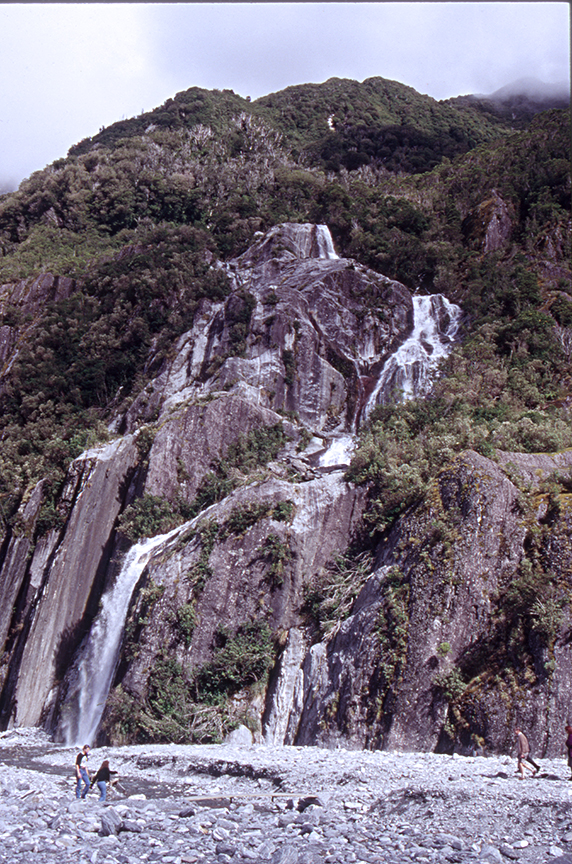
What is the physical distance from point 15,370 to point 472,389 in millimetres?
30813

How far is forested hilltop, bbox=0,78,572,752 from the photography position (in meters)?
18.7

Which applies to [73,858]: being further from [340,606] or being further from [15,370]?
[15,370]

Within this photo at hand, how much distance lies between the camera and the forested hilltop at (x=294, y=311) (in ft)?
61.2

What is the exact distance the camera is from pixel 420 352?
114 feet

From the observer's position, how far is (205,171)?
66625 millimetres

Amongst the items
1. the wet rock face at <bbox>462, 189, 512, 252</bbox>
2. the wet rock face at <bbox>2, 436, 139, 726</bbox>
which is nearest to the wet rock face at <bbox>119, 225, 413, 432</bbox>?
the wet rock face at <bbox>2, 436, 139, 726</bbox>

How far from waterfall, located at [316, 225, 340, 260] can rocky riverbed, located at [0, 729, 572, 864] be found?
3827 centimetres

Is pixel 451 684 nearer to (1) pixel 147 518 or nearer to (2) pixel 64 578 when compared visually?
(1) pixel 147 518

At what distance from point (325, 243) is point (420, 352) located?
16376 millimetres

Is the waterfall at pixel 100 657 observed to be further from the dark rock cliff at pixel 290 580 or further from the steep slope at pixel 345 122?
the steep slope at pixel 345 122

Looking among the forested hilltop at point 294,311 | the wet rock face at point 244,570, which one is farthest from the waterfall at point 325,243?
the wet rock face at point 244,570

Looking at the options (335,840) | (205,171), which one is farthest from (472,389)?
(205,171)

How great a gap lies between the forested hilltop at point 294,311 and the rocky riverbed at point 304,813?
257cm

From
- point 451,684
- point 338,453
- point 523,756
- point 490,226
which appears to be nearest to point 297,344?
point 338,453
